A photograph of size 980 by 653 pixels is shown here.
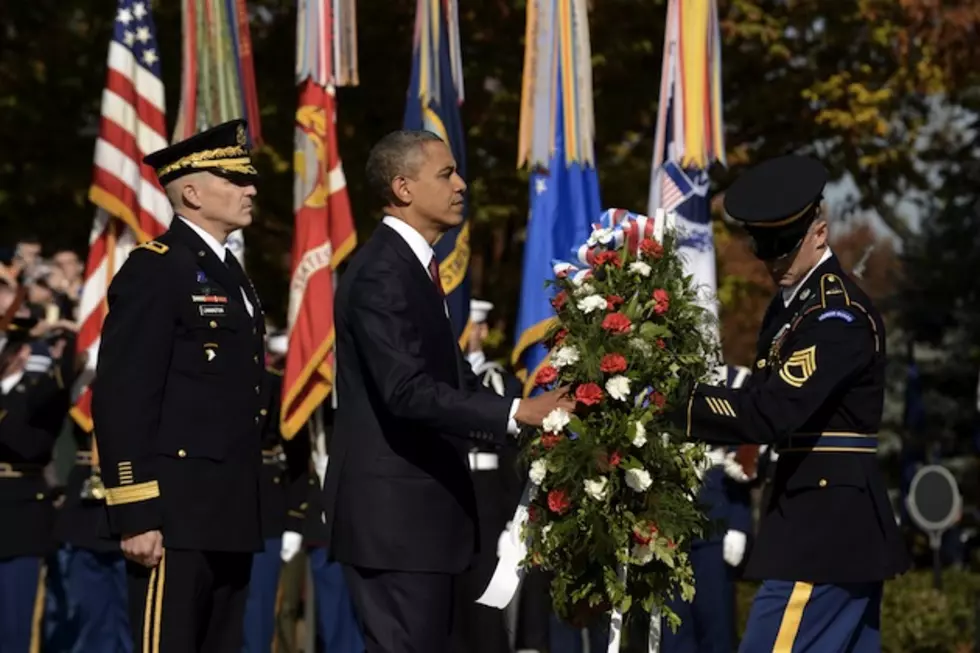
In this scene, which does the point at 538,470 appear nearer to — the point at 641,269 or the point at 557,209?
the point at 641,269

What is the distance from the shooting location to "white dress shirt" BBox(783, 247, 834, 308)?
645 centimetres

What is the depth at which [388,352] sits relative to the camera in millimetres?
5785

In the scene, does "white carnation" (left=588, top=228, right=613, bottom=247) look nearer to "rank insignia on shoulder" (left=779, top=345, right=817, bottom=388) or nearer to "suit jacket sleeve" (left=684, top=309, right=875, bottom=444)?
"suit jacket sleeve" (left=684, top=309, right=875, bottom=444)

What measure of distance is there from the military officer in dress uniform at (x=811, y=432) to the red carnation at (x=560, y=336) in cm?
43

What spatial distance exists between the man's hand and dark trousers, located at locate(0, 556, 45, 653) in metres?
4.65

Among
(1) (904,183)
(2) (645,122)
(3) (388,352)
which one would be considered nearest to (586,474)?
(3) (388,352)

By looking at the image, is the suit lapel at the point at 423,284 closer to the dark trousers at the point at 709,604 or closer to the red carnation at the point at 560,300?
the red carnation at the point at 560,300

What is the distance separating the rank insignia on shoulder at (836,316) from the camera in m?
6.25

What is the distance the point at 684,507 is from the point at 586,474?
36 centimetres

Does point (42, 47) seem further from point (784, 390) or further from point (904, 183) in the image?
point (784, 390)

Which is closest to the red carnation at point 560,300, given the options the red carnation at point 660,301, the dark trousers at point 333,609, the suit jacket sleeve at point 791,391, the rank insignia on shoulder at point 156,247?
the red carnation at point 660,301

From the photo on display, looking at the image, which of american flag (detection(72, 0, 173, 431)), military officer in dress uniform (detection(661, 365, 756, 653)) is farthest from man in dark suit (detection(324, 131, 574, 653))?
american flag (detection(72, 0, 173, 431))

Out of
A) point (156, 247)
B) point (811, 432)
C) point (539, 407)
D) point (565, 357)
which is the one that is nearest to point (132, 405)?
point (156, 247)

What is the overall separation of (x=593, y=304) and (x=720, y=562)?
4.44m
